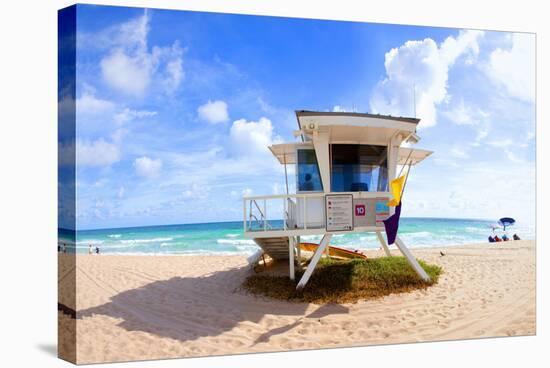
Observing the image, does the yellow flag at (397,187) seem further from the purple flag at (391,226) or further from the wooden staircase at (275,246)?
the wooden staircase at (275,246)

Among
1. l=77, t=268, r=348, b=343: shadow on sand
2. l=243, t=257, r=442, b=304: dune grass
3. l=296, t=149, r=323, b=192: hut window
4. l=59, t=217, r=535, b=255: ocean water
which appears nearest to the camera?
l=77, t=268, r=348, b=343: shadow on sand

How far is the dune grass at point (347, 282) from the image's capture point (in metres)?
8.78

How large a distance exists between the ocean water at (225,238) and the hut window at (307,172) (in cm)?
1508

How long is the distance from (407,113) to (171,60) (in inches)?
454

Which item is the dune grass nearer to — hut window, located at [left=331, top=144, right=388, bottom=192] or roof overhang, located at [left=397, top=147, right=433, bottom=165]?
hut window, located at [left=331, top=144, right=388, bottom=192]

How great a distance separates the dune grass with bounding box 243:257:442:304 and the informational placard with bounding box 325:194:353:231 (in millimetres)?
1242

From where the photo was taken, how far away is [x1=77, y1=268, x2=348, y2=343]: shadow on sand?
729 centimetres

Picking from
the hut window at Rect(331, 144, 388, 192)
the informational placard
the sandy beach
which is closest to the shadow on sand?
the sandy beach

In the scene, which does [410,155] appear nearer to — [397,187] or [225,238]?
[397,187]

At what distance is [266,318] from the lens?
7809 mm

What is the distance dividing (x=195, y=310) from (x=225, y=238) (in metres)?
21.0

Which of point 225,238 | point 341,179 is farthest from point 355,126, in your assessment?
point 225,238

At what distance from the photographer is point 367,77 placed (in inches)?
628

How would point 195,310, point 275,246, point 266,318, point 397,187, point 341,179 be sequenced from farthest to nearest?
point 275,246
point 341,179
point 195,310
point 397,187
point 266,318
